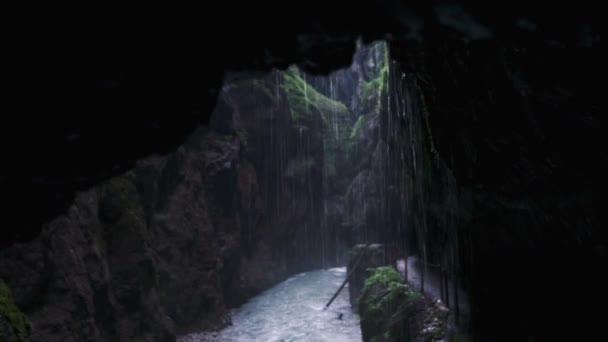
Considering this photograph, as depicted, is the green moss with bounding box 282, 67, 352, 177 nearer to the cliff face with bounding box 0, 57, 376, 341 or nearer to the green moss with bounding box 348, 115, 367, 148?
the cliff face with bounding box 0, 57, 376, 341

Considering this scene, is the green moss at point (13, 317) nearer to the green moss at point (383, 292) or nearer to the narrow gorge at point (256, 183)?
the narrow gorge at point (256, 183)

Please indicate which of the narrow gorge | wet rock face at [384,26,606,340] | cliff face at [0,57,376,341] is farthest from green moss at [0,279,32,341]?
wet rock face at [384,26,606,340]

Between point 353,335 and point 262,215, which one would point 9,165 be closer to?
point 353,335

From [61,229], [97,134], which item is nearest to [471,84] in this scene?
Answer: [97,134]

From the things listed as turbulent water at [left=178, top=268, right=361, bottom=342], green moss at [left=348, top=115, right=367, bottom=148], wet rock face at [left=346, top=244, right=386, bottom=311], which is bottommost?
turbulent water at [left=178, top=268, right=361, bottom=342]

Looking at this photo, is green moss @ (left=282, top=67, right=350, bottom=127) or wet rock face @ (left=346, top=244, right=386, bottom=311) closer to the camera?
wet rock face @ (left=346, top=244, right=386, bottom=311)

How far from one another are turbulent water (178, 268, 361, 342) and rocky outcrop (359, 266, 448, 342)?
10.1 feet

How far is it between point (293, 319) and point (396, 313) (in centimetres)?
998

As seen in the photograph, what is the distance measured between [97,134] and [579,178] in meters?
7.87

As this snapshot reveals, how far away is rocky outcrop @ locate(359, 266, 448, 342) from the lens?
12055 mm

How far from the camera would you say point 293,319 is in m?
22.1

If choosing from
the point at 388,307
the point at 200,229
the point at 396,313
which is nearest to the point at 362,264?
the point at 388,307

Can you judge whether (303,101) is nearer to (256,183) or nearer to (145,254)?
(256,183)

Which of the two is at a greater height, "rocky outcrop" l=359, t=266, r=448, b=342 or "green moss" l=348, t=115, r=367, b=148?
"green moss" l=348, t=115, r=367, b=148
